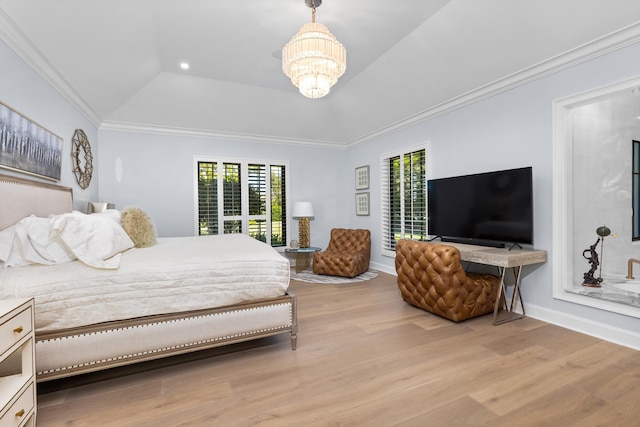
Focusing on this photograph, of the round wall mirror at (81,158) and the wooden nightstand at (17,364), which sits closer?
the wooden nightstand at (17,364)

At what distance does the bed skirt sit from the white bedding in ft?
0.18

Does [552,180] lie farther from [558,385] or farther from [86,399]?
[86,399]

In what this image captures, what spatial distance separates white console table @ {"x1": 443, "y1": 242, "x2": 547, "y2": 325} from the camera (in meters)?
2.82

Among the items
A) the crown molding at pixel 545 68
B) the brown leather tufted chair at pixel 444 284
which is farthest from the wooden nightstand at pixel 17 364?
the crown molding at pixel 545 68

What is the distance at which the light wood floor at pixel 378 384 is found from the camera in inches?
66.4

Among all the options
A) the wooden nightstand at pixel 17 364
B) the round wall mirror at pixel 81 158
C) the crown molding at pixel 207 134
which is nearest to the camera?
the wooden nightstand at pixel 17 364

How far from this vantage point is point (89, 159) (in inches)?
164

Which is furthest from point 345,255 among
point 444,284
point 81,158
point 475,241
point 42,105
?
point 42,105

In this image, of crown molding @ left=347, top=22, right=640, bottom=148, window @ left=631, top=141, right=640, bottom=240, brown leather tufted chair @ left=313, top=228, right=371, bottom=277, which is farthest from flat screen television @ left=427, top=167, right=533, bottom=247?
window @ left=631, top=141, right=640, bottom=240

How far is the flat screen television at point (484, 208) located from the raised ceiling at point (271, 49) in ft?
3.41

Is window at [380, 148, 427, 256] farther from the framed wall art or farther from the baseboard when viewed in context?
the framed wall art

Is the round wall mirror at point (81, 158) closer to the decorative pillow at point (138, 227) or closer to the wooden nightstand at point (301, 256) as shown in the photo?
the decorative pillow at point (138, 227)

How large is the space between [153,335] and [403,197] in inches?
159

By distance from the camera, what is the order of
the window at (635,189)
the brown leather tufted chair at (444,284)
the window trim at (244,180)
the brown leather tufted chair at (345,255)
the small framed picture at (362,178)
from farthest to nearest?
the small framed picture at (362,178)
the window trim at (244,180)
the brown leather tufted chair at (345,255)
the window at (635,189)
the brown leather tufted chair at (444,284)
